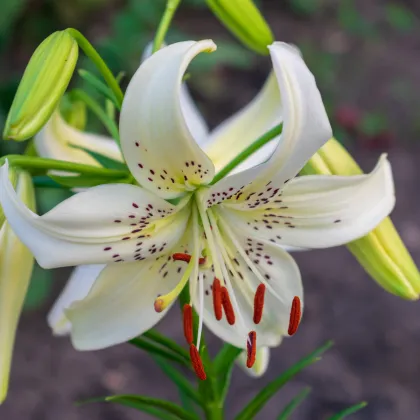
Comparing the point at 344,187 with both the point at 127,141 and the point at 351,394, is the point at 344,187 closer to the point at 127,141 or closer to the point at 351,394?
the point at 127,141

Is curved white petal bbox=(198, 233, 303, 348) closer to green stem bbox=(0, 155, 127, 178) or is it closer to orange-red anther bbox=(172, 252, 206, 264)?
orange-red anther bbox=(172, 252, 206, 264)

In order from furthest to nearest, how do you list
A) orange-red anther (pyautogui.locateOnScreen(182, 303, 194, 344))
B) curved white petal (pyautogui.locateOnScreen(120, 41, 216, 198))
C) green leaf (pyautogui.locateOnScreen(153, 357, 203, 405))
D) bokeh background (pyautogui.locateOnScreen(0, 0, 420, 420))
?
bokeh background (pyautogui.locateOnScreen(0, 0, 420, 420)), green leaf (pyautogui.locateOnScreen(153, 357, 203, 405)), orange-red anther (pyautogui.locateOnScreen(182, 303, 194, 344)), curved white petal (pyautogui.locateOnScreen(120, 41, 216, 198))

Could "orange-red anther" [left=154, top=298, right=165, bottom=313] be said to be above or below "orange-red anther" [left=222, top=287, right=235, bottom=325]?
above

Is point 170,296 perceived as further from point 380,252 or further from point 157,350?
point 380,252

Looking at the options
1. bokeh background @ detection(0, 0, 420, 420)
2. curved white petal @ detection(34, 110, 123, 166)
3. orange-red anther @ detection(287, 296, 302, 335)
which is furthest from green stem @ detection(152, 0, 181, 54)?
bokeh background @ detection(0, 0, 420, 420)

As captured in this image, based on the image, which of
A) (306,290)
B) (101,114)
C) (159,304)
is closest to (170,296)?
(159,304)

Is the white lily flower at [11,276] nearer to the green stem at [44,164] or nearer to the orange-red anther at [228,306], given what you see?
the green stem at [44,164]
